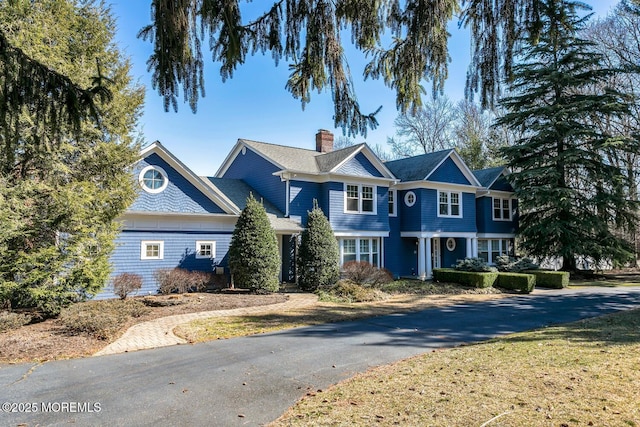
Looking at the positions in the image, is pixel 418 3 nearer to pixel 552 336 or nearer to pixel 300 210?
pixel 552 336

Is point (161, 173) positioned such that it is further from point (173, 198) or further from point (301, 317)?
point (301, 317)

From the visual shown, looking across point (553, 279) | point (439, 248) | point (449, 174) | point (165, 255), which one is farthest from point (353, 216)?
point (553, 279)

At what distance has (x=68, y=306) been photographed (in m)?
10.5

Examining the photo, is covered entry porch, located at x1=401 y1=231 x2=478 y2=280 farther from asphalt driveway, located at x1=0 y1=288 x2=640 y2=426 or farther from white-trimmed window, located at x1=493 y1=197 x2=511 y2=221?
asphalt driveway, located at x1=0 y1=288 x2=640 y2=426

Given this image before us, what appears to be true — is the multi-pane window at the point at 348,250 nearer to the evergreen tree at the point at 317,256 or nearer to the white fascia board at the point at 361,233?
the white fascia board at the point at 361,233

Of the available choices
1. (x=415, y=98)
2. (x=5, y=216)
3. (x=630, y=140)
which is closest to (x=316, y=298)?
(x=5, y=216)

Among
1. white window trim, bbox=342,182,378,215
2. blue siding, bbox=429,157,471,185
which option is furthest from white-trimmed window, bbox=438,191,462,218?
white window trim, bbox=342,182,378,215

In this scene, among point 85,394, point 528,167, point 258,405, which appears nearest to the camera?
point 258,405

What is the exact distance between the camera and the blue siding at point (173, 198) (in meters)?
15.1

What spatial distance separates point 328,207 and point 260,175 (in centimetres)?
422

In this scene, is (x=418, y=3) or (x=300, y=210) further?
(x=300, y=210)

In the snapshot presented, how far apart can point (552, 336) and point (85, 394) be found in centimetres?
880

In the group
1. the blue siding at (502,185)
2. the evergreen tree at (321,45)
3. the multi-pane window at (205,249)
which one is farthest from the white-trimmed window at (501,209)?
the evergreen tree at (321,45)

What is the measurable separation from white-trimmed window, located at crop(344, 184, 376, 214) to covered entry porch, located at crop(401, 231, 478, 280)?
3183 mm
